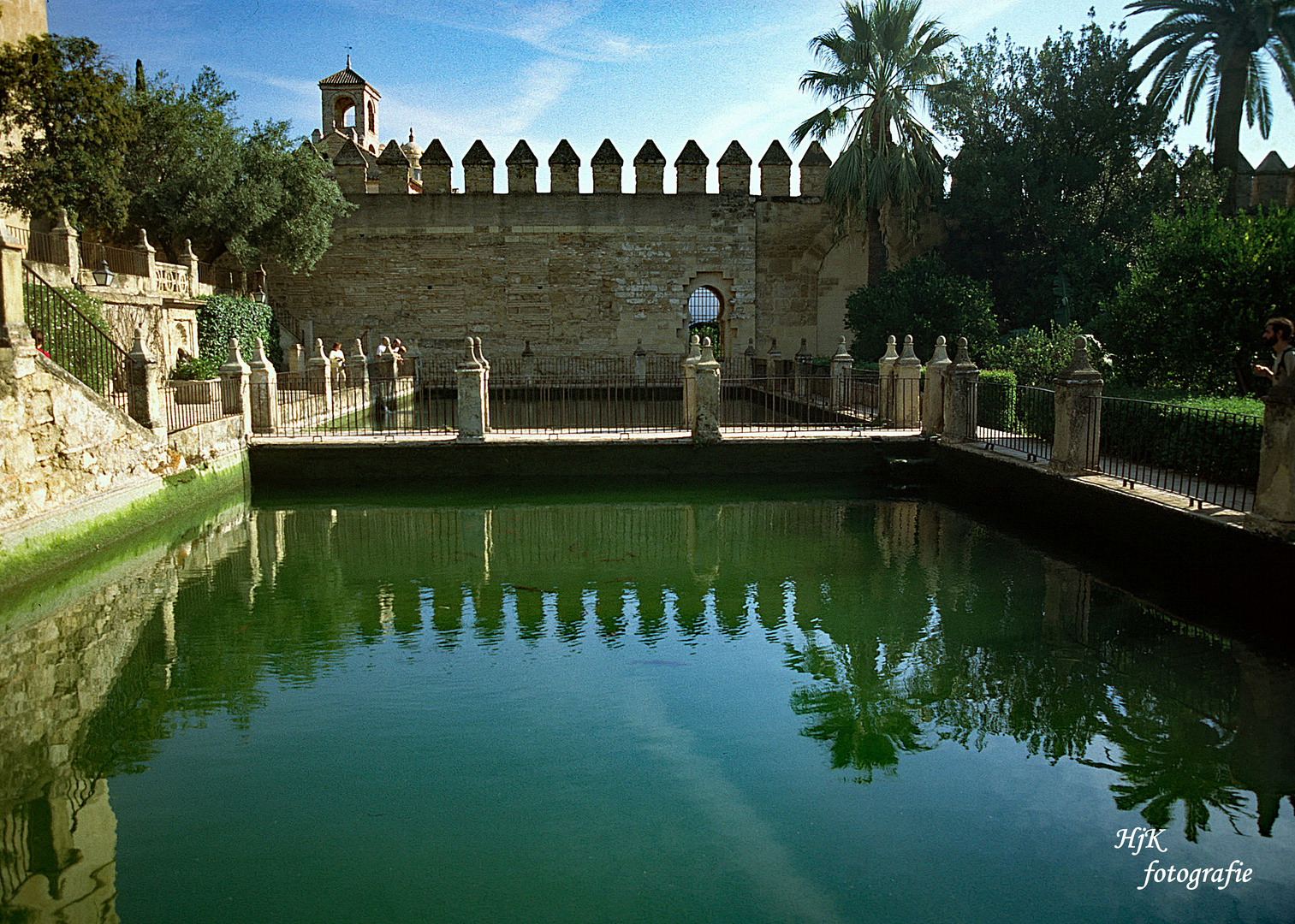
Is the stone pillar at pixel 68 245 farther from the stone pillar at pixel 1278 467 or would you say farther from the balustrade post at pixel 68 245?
the stone pillar at pixel 1278 467

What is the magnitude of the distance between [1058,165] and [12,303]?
60.1 ft

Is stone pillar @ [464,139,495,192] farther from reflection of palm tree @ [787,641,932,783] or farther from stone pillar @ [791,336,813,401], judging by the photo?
reflection of palm tree @ [787,641,932,783]

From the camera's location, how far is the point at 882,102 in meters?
19.6

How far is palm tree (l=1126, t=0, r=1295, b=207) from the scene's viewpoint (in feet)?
56.2

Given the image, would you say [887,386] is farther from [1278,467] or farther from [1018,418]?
[1278,467]

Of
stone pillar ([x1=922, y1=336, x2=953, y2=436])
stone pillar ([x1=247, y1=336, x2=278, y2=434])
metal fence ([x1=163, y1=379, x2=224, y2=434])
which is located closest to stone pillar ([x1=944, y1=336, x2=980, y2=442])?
stone pillar ([x1=922, y1=336, x2=953, y2=436])

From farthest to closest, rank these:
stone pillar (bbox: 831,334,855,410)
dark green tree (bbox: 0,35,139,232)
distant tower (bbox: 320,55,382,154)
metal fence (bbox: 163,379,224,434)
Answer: distant tower (bbox: 320,55,382,154) → dark green tree (bbox: 0,35,139,232) → stone pillar (bbox: 831,334,855,410) → metal fence (bbox: 163,379,224,434)

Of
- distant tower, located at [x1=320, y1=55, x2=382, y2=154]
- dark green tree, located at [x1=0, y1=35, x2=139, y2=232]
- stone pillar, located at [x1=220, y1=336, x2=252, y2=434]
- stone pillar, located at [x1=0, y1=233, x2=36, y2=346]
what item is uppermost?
distant tower, located at [x1=320, y1=55, x2=382, y2=154]

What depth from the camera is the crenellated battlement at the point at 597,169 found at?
22234 mm

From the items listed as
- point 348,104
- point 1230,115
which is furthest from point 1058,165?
point 348,104

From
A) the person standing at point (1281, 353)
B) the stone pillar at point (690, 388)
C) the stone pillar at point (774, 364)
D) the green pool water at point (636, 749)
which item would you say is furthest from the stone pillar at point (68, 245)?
the person standing at point (1281, 353)

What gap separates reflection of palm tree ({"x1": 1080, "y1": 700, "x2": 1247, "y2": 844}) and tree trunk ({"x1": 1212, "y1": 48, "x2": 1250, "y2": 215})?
1689cm

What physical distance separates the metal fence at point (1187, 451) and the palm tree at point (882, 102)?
1178 cm

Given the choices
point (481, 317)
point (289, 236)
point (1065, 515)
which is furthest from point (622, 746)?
point (481, 317)
